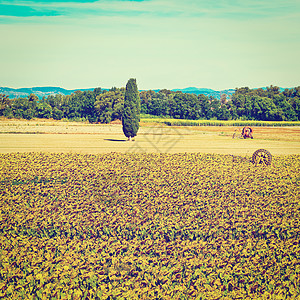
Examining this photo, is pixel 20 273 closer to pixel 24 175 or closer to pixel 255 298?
pixel 255 298

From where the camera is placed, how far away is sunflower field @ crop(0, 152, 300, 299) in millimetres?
8609

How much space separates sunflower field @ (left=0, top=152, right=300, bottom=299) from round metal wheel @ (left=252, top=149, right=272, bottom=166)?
5060mm

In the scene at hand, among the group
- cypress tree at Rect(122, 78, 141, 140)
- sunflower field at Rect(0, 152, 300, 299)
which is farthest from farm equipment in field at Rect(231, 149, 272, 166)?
cypress tree at Rect(122, 78, 141, 140)

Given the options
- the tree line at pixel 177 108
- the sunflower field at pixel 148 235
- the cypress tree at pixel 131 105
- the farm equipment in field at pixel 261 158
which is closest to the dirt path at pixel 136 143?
the cypress tree at pixel 131 105

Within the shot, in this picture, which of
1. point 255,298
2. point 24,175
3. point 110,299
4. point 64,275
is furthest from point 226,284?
point 24,175

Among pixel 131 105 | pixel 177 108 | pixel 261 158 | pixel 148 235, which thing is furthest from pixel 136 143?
pixel 177 108

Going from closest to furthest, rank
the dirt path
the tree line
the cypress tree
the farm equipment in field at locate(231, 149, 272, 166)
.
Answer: the farm equipment in field at locate(231, 149, 272, 166) → the dirt path → the cypress tree → the tree line

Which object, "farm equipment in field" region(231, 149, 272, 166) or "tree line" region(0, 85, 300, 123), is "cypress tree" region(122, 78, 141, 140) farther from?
"tree line" region(0, 85, 300, 123)

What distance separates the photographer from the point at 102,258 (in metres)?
9.81

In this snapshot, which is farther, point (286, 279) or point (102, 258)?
point (102, 258)

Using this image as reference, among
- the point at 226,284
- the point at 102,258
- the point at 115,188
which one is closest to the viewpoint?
the point at 226,284

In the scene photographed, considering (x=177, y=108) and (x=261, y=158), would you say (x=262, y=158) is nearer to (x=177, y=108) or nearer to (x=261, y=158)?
(x=261, y=158)

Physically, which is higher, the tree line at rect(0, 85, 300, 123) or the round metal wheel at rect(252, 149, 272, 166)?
the tree line at rect(0, 85, 300, 123)

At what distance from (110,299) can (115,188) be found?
8.35 metres
